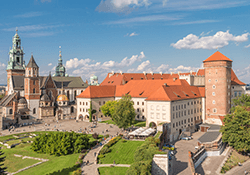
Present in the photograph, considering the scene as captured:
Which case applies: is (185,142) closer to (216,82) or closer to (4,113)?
(216,82)

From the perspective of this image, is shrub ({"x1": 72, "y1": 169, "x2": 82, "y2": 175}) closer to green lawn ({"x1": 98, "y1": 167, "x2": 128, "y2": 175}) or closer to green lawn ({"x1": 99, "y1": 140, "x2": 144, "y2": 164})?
green lawn ({"x1": 98, "y1": 167, "x2": 128, "y2": 175})

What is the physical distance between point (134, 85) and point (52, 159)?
163 ft

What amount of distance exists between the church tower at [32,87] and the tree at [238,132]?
243ft

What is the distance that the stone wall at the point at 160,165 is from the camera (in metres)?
40.2

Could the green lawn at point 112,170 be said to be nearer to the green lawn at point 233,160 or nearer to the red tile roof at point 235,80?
the green lawn at point 233,160

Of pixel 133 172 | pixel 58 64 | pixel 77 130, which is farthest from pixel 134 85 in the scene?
pixel 58 64

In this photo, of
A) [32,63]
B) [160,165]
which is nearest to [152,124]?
[160,165]

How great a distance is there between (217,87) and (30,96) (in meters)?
73.6

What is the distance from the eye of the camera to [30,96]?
9731 centimetres

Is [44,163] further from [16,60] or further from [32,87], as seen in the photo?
[16,60]

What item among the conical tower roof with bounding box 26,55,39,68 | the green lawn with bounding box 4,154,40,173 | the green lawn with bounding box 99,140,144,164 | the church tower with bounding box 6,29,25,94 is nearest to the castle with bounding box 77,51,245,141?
the green lawn with bounding box 99,140,144,164

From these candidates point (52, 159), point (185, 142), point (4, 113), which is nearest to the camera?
point (52, 159)

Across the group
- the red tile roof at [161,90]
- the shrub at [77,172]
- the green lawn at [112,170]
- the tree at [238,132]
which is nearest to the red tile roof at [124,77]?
the red tile roof at [161,90]

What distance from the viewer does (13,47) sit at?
117750mm
